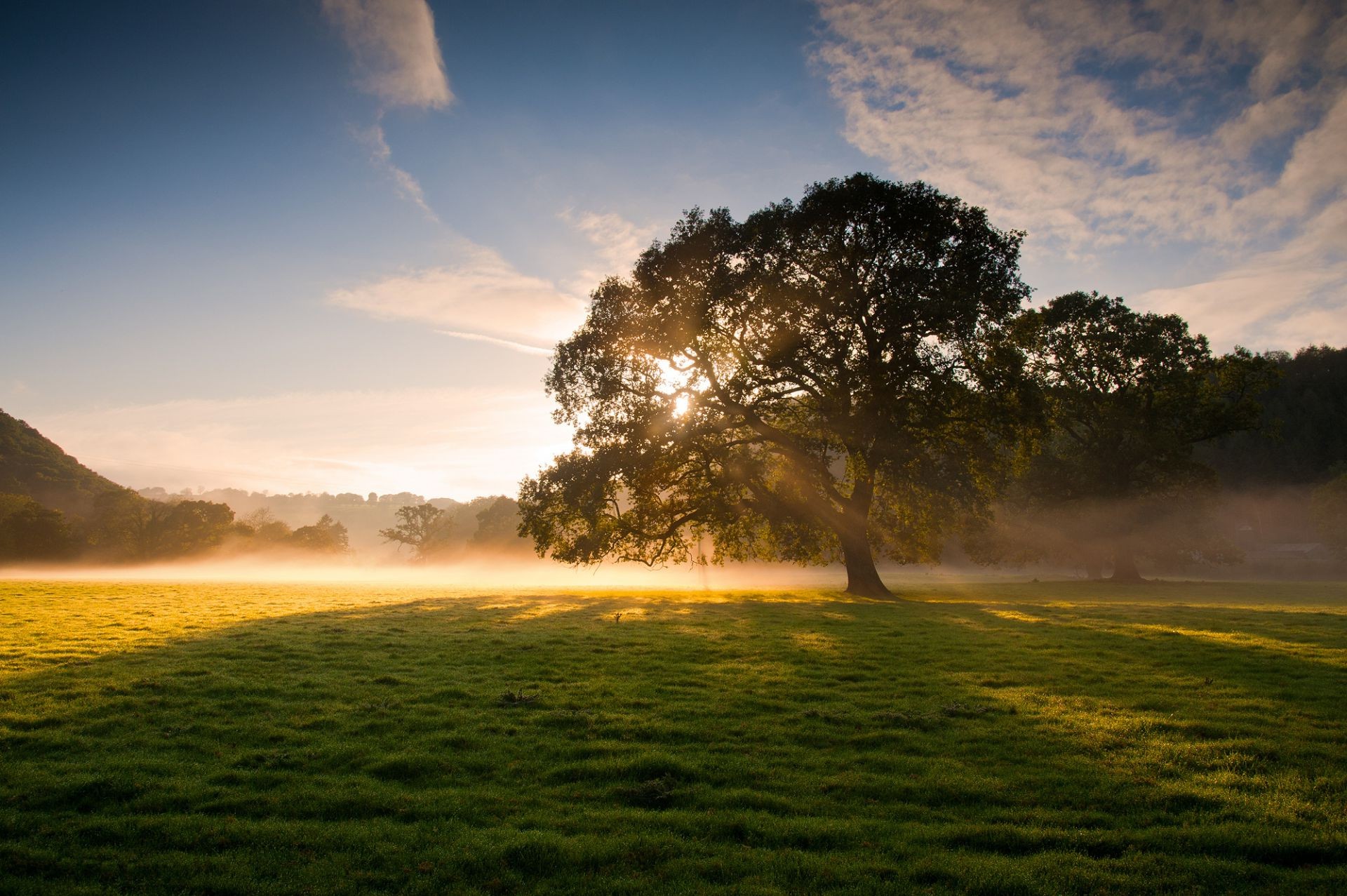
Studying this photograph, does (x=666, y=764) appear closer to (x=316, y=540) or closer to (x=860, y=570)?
(x=860, y=570)

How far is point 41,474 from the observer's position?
98.1 meters

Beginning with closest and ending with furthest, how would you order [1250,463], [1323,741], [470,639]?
[1323,741]
[470,639]
[1250,463]

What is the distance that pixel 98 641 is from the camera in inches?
583

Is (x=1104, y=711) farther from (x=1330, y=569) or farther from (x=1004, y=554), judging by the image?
(x=1330, y=569)

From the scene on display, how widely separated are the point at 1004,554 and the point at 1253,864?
183ft

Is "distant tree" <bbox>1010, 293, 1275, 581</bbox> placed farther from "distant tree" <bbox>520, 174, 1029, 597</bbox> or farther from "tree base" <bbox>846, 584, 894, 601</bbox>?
"tree base" <bbox>846, 584, 894, 601</bbox>

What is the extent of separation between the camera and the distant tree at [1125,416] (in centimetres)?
4075

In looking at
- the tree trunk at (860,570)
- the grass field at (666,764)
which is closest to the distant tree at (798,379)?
the tree trunk at (860,570)

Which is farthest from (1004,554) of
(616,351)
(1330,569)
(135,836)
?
(135,836)

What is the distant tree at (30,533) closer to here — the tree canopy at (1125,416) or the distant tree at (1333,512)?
the tree canopy at (1125,416)

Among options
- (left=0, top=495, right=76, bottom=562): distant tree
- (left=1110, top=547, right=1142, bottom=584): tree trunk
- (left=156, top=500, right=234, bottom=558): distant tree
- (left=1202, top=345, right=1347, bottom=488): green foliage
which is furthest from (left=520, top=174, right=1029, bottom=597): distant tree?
(left=156, top=500, right=234, bottom=558): distant tree

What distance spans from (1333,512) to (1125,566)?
31.2m

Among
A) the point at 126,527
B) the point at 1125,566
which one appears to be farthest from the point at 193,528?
the point at 1125,566

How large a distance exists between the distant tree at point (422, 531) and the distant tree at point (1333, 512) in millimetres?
119258
